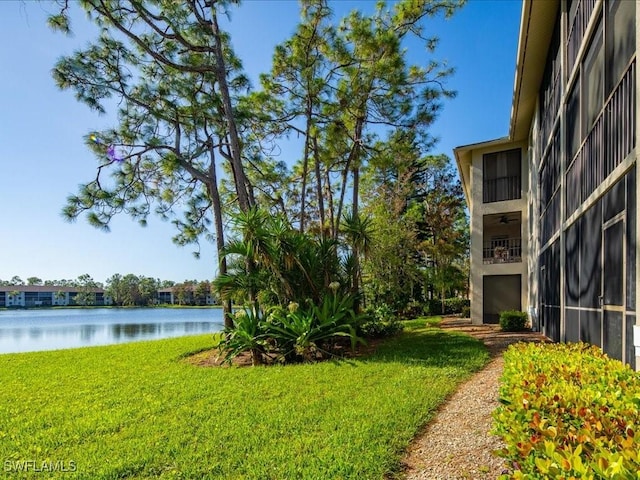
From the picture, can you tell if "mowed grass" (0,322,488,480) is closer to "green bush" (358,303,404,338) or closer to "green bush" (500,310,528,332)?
"green bush" (358,303,404,338)

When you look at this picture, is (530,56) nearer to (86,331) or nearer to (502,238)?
(502,238)

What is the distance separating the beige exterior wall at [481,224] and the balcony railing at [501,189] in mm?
162

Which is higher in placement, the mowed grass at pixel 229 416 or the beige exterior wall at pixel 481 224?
the beige exterior wall at pixel 481 224

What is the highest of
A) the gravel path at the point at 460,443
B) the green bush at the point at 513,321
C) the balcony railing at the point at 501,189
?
the balcony railing at the point at 501,189

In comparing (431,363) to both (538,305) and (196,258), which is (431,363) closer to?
(538,305)

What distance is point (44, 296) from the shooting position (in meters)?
84.8

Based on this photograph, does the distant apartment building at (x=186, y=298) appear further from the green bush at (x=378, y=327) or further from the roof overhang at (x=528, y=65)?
the roof overhang at (x=528, y=65)

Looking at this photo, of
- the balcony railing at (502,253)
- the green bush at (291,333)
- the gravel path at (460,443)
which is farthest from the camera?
the balcony railing at (502,253)

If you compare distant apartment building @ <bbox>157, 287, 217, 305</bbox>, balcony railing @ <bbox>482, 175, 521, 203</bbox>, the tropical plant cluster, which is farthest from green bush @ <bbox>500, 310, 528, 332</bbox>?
distant apartment building @ <bbox>157, 287, 217, 305</bbox>

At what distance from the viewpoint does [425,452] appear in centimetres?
361

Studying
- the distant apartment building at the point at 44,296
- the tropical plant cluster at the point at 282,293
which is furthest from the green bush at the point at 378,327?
the distant apartment building at the point at 44,296

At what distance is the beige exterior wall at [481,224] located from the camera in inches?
587

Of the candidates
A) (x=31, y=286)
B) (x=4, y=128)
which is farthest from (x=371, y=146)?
(x=31, y=286)

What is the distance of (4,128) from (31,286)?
295ft
